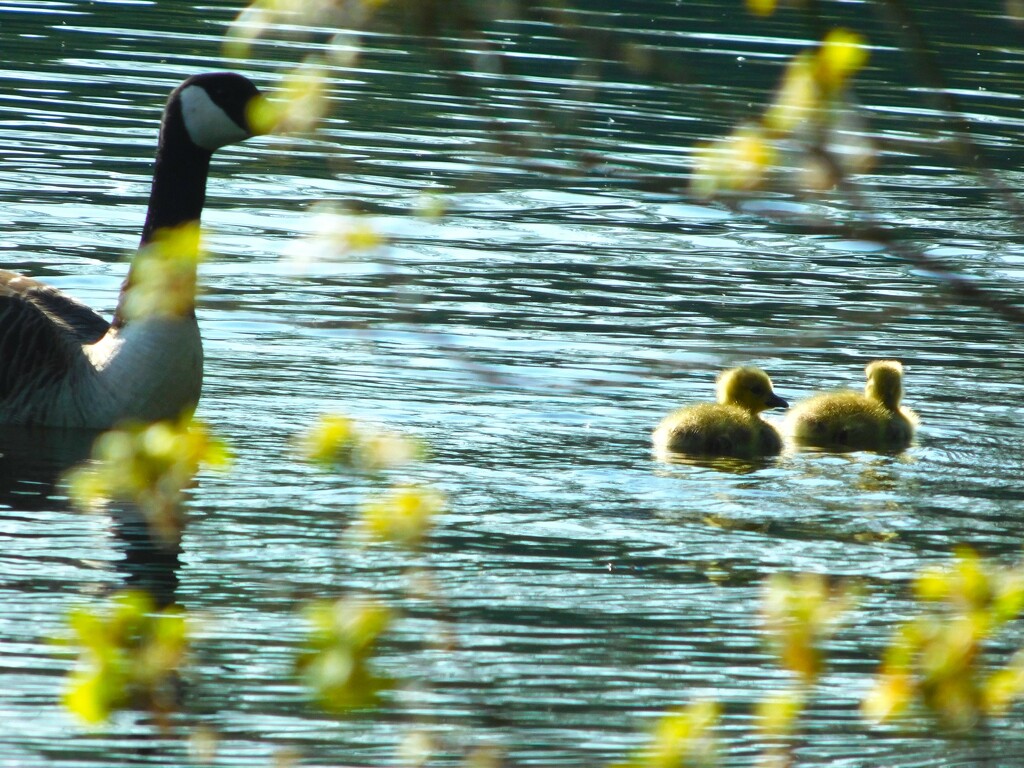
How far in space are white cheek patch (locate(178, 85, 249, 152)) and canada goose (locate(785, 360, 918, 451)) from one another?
11.2 feet

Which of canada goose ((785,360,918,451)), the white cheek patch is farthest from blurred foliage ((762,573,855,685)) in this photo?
the white cheek patch

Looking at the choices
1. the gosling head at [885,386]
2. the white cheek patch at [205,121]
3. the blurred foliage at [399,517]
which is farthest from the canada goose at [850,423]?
the blurred foliage at [399,517]

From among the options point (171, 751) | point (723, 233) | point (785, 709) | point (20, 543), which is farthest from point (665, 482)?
point (723, 233)

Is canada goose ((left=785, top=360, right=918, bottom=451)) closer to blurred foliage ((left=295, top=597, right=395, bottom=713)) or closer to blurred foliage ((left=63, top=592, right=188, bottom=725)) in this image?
blurred foliage ((left=63, top=592, right=188, bottom=725))

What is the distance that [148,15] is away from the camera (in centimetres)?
2548

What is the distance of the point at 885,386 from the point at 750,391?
744mm

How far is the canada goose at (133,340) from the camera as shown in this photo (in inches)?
363

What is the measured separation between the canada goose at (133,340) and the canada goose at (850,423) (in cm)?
327

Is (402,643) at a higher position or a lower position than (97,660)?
lower

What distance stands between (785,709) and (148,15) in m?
24.1

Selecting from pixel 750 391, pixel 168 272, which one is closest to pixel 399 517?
pixel 168 272

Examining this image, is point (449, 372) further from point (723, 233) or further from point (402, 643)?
point (723, 233)

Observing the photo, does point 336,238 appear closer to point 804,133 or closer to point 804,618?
point 804,133

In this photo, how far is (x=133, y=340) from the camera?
927 centimetres
